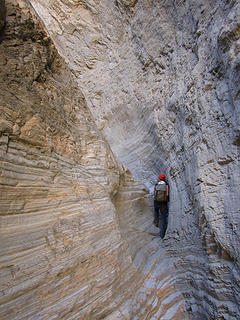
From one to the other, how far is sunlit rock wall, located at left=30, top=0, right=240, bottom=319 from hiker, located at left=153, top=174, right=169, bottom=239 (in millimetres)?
344

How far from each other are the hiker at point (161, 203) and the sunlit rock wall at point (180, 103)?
1.13ft

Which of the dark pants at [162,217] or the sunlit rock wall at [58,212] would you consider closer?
the sunlit rock wall at [58,212]

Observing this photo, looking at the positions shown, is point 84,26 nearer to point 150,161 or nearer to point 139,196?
point 150,161

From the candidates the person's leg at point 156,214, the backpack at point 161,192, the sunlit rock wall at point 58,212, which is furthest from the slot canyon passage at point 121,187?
the backpack at point 161,192

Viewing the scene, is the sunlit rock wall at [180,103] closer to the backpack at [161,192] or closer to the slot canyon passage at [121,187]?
the slot canyon passage at [121,187]

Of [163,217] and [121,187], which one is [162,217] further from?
[121,187]

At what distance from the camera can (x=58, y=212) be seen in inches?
125

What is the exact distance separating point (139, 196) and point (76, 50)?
5379 mm

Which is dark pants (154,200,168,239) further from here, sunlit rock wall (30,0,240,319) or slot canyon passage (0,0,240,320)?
sunlit rock wall (30,0,240,319)

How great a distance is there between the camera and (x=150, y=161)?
5691mm

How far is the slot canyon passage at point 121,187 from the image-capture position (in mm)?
2801

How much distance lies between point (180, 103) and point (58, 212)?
298 cm

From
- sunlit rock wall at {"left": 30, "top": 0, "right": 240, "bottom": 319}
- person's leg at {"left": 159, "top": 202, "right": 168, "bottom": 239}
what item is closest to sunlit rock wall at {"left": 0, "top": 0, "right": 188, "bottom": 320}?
person's leg at {"left": 159, "top": 202, "right": 168, "bottom": 239}

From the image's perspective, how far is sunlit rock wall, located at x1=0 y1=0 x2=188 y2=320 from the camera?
8.70ft
